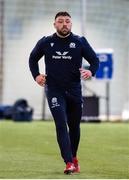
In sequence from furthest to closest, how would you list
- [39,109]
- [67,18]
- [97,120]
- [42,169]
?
[39,109]
[97,120]
[42,169]
[67,18]

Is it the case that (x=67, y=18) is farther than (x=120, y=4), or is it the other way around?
(x=120, y=4)

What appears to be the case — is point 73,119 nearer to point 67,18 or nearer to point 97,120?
point 67,18

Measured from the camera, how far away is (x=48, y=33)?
101 ft

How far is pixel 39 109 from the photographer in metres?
30.2

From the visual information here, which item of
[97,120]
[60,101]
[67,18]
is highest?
[67,18]

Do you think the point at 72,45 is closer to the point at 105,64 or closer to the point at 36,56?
the point at 36,56

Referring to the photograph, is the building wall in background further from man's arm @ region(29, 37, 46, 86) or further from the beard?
the beard

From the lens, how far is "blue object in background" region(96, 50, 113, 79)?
26.3 m

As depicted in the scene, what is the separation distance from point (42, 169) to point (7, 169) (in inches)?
18.1

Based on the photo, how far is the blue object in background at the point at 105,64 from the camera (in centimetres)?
2634

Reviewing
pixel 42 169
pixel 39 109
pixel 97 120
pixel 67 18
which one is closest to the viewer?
pixel 67 18

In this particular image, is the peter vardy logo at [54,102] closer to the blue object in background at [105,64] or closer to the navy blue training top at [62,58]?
the navy blue training top at [62,58]

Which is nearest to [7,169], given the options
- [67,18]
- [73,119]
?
[73,119]

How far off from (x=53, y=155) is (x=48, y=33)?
1803cm
